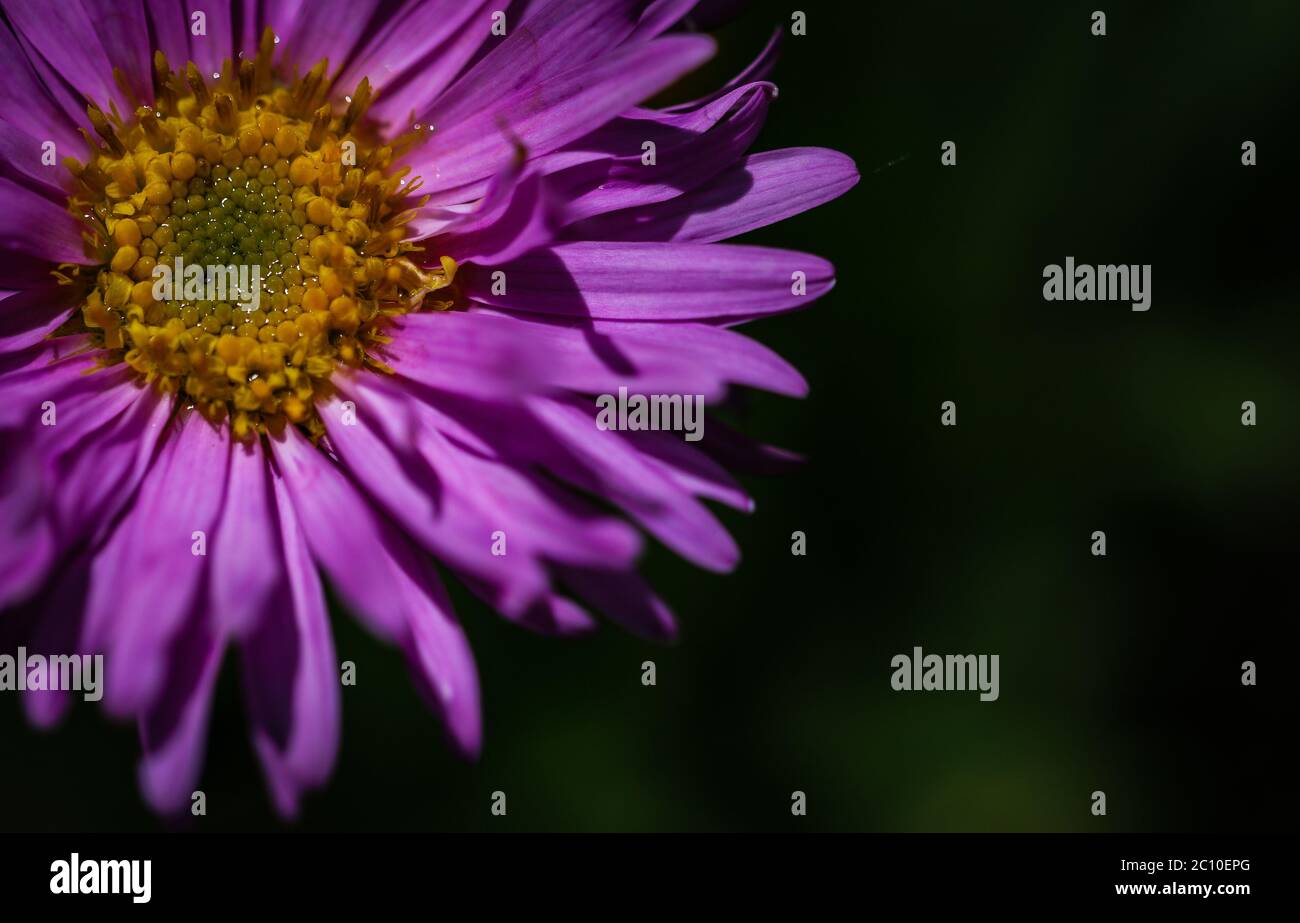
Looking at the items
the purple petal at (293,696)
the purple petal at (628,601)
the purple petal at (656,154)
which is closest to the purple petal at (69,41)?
the purple petal at (656,154)

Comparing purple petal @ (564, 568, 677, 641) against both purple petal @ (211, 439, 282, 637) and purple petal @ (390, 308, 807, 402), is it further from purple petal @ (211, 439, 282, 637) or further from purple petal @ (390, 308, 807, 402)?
purple petal @ (211, 439, 282, 637)

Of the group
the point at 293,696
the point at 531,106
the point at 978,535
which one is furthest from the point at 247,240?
the point at 978,535

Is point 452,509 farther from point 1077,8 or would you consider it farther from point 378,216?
point 1077,8

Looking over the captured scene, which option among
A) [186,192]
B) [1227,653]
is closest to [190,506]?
[186,192]

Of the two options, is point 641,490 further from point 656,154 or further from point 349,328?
point 349,328

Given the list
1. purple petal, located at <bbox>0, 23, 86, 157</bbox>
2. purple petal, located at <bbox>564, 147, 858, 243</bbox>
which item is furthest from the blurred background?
purple petal, located at <bbox>0, 23, 86, 157</bbox>

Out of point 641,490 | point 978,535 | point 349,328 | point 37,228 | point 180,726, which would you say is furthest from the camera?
point 978,535
